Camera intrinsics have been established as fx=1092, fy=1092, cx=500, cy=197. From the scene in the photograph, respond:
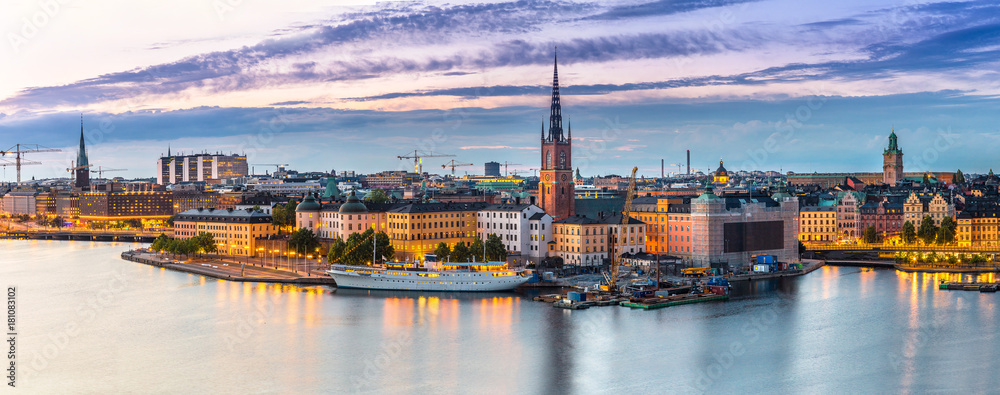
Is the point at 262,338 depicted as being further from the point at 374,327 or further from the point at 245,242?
the point at 245,242

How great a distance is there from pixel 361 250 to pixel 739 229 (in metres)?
15.9

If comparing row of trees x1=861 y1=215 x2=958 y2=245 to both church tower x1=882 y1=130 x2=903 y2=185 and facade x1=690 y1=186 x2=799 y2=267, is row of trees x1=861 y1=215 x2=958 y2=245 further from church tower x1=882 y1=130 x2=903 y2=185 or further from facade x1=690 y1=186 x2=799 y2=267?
church tower x1=882 y1=130 x2=903 y2=185

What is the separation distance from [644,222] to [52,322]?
24.3 meters

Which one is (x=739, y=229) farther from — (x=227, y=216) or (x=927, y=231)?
(x=227, y=216)

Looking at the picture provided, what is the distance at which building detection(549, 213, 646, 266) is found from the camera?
43.0m

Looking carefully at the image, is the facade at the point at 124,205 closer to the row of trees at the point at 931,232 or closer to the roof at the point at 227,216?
the roof at the point at 227,216

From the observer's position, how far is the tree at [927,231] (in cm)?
5319

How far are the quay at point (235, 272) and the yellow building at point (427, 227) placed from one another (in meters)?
5.05

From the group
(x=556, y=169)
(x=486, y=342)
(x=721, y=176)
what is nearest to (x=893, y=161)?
(x=721, y=176)

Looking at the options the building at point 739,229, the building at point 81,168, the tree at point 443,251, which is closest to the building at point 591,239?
the building at point 739,229

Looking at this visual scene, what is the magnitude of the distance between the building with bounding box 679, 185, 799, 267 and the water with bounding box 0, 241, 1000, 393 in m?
6.02

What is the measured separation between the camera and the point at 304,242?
154 ft

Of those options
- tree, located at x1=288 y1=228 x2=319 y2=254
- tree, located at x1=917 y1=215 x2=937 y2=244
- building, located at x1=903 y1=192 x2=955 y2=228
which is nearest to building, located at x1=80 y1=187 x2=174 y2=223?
tree, located at x1=288 y1=228 x2=319 y2=254

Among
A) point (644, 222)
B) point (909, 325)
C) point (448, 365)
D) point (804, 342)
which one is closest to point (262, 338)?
point (448, 365)
